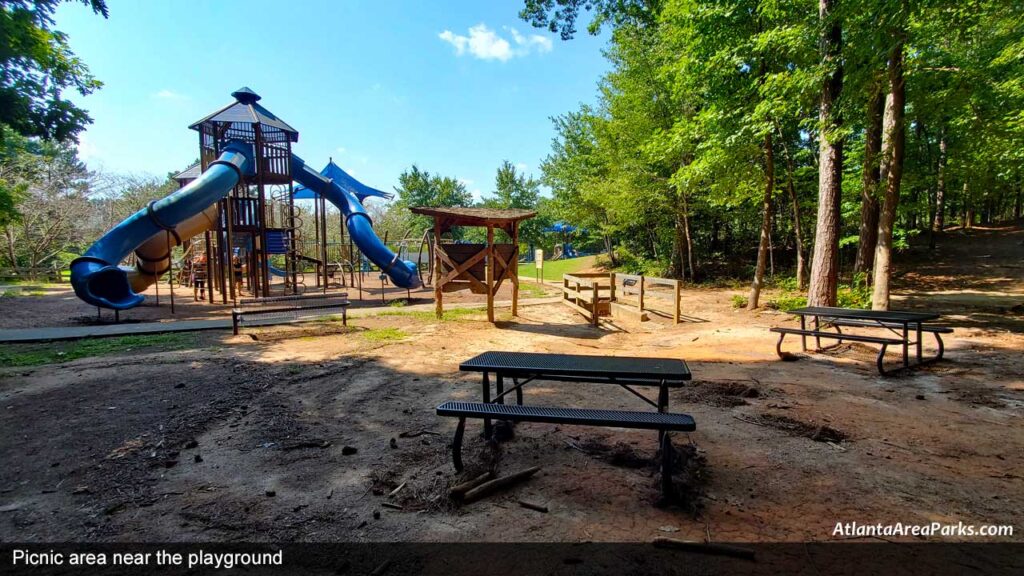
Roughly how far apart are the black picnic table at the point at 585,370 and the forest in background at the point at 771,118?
6.72m

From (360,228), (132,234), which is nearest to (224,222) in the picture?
(132,234)

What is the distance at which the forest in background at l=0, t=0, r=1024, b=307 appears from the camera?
26.6ft

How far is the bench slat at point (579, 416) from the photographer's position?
255 cm

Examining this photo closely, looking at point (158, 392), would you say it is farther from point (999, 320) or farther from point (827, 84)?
point (999, 320)

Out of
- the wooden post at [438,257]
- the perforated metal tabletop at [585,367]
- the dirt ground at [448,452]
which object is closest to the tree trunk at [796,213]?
the dirt ground at [448,452]

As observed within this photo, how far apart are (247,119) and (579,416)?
17349 millimetres

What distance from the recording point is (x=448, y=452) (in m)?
3.36

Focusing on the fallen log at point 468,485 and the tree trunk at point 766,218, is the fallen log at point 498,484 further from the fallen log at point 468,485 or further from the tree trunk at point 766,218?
the tree trunk at point 766,218

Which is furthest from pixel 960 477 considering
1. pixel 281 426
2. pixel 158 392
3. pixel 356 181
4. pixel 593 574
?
pixel 356 181

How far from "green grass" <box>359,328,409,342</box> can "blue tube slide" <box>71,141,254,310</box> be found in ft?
22.3

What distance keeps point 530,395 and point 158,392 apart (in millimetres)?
4088

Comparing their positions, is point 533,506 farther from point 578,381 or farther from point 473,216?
point 473,216

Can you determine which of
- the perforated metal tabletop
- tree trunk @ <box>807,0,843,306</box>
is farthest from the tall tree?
tree trunk @ <box>807,0,843,306</box>

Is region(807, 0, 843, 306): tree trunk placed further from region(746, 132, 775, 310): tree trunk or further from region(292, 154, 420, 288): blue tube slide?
region(292, 154, 420, 288): blue tube slide
